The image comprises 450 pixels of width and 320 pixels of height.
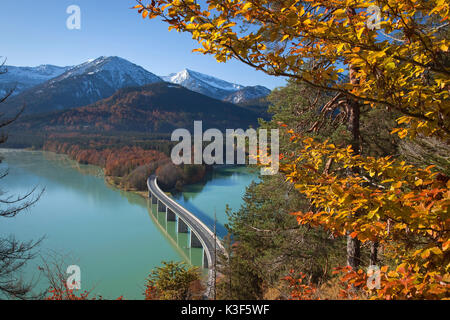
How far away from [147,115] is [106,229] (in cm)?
12936

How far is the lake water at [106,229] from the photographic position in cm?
1638

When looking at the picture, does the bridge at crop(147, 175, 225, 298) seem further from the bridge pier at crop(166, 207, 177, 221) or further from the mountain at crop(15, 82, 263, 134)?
the mountain at crop(15, 82, 263, 134)

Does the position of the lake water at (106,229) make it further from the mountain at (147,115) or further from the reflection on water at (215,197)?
the mountain at (147,115)

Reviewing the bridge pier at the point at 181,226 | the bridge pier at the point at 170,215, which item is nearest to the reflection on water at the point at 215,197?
the bridge pier at the point at 181,226

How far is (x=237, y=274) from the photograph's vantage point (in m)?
9.53

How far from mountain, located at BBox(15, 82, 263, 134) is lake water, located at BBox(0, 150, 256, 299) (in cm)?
8899

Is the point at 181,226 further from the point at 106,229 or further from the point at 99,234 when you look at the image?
the point at 99,234

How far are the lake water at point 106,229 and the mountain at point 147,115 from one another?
88991 millimetres

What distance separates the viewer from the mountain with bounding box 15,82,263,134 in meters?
124

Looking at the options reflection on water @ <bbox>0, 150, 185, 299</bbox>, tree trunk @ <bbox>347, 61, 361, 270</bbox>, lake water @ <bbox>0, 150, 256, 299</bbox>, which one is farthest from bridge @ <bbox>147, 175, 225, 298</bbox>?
→ tree trunk @ <bbox>347, 61, 361, 270</bbox>

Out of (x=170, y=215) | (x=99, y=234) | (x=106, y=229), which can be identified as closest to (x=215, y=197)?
(x=170, y=215)

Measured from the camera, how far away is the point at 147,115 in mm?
146375

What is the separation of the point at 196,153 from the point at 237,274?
43.1 m
